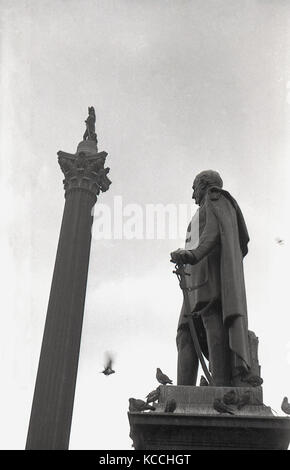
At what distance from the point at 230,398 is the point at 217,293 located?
1.54 m

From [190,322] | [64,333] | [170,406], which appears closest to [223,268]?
[190,322]

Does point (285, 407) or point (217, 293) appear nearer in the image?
→ point (285, 407)

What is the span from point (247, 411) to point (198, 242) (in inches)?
96.6

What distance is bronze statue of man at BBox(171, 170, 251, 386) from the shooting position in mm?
6481

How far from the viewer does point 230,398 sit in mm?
5812

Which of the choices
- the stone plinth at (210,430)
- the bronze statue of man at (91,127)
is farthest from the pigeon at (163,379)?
the bronze statue of man at (91,127)

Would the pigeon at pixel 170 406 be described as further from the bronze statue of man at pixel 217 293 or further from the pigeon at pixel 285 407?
the pigeon at pixel 285 407

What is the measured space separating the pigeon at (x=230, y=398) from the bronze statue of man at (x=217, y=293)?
44 centimetres

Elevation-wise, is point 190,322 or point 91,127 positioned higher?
point 91,127

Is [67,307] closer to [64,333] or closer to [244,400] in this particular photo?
[64,333]

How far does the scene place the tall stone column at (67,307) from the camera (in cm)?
1802

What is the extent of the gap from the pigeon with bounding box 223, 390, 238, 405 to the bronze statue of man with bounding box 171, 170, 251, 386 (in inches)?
17.4

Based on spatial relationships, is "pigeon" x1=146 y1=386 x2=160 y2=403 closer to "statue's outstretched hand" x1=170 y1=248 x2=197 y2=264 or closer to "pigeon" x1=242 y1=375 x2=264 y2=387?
"pigeon" x1=242 y1=375 x2=264 y2=387

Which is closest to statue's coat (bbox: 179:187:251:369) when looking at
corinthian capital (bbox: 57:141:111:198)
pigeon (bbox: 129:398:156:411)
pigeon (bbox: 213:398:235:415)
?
pigeon (bbox: 213:398:235:415)
